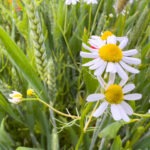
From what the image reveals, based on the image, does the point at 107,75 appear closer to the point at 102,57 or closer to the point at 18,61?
the point at 102,57

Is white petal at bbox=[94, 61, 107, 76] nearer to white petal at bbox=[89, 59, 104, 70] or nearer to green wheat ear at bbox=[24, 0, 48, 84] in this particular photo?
white petal at bbox=[89, 59, 104, 70]

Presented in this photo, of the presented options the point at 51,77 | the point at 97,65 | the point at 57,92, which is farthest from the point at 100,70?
the point at 57,92

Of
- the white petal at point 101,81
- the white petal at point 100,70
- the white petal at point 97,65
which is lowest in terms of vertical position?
the white petal at point 101,81

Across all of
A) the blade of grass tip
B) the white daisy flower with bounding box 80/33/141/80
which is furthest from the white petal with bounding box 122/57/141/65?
the blade of grass tip

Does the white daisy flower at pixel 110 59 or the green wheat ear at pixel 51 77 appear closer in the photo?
the white daisy flower at pixel 110 59

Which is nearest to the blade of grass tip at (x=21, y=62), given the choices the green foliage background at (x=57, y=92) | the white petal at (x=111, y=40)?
the green foliage background at (x=57, y=92)

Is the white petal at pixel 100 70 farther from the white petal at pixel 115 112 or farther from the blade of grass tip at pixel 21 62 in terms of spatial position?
the blade of grass tip at pixel 21 62
